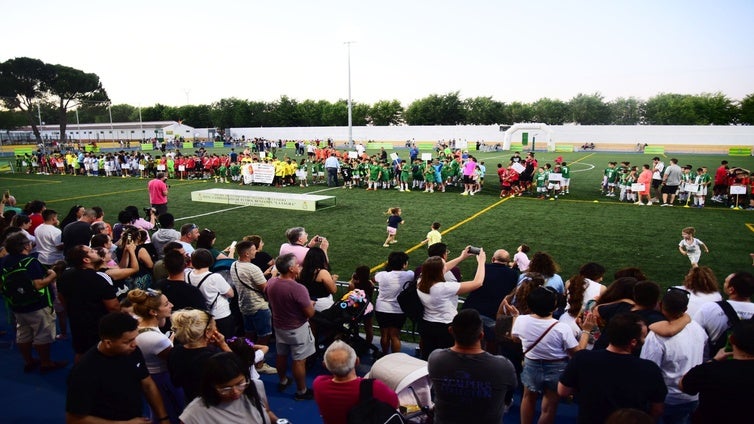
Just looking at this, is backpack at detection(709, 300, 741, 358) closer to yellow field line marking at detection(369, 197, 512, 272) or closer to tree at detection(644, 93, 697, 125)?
yellow field line marking at detection(369, 197, 512, 272)

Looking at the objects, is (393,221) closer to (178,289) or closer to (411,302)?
(411,302)

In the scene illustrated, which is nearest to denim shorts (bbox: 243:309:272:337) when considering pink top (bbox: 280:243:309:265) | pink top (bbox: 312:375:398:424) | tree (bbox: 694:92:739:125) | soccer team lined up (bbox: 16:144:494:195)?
pink top (bbox: 280:243:309:265)

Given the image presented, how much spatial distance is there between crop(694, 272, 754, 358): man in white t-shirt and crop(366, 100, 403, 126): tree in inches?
3396

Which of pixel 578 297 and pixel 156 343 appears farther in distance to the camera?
pixel 578 297

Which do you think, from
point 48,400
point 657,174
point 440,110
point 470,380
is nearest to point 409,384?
point 470,380

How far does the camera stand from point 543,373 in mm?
4375

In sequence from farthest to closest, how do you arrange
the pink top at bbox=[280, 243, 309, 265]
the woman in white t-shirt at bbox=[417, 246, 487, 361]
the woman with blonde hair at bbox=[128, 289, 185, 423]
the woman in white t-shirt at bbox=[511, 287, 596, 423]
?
the pink top at bbox=[280, 243, 309, 265] → the woman in white t-shirt at bbox=[417, 246, 487, 361] → the woman in white t-shirt at bbox=[511, 287, 596, 423] → the woman with blonde hair at bbox=[128, 289, 185, 423]

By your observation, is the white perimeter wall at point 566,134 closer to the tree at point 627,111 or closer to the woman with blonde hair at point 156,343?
the tree at point 627,111

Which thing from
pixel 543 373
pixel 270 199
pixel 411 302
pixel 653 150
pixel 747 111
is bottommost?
pixel 543 373

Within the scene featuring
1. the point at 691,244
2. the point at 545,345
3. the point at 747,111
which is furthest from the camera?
the point at 747,111

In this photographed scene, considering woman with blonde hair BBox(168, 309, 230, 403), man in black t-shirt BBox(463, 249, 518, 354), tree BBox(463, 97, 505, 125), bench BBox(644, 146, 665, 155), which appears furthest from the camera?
tree BBox(463, 97, 505, 125)

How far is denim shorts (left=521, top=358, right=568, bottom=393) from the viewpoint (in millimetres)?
4332

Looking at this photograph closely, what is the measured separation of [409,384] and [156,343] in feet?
7.10

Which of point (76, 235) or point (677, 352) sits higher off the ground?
point (76, 235)
